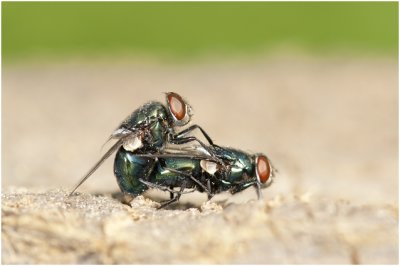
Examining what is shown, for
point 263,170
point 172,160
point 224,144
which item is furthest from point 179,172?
point 224,144

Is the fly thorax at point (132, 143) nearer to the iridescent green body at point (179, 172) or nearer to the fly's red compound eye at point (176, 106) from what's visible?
the iridescent green body at point (179, 172)

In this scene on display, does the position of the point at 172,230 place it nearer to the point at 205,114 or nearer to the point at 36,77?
the point at 205,114

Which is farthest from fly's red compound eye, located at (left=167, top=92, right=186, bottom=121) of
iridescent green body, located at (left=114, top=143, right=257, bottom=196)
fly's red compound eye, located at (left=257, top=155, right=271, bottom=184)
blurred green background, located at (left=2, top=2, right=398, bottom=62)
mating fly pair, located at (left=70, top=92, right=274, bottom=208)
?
blurred green background, located at (left=2, top=2, right=398, bottom=62)

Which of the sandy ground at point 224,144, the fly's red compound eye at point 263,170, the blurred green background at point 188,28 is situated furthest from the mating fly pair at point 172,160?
the blurred green background at point 188,28

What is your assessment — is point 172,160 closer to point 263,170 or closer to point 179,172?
point 179,172

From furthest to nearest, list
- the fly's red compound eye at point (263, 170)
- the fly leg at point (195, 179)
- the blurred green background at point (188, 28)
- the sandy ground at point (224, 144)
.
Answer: the blurred green background at point (188, 28) → the fly's red compound eye at point (263, 170) → the fly leg at point (195, 179) → the sandy ground at point (224, 144)

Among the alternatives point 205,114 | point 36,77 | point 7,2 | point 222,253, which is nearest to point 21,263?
point 222,253

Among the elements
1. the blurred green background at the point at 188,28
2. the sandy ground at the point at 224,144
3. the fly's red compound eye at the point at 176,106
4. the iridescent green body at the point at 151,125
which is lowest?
the sandy ground at the point at 224,144
